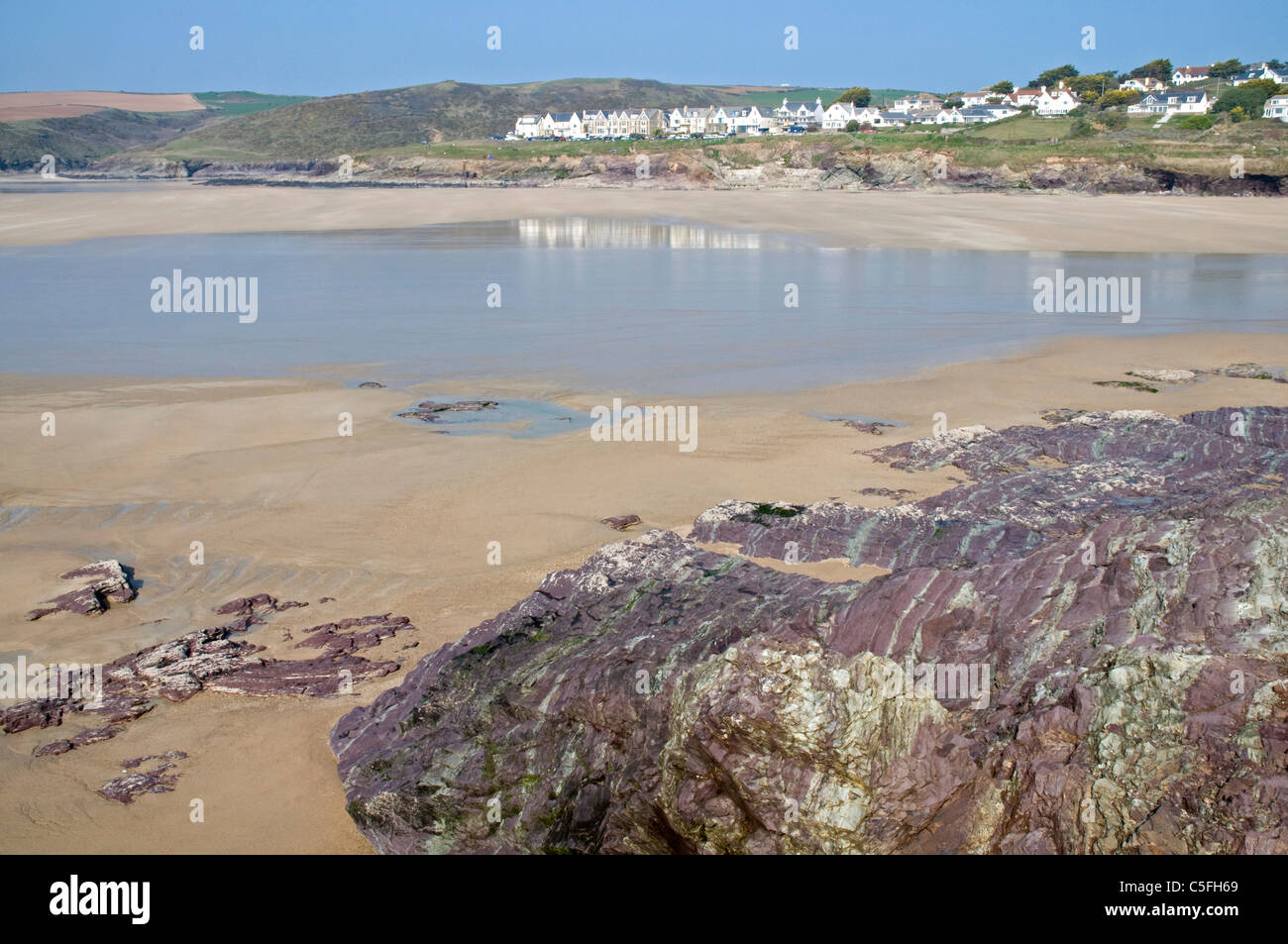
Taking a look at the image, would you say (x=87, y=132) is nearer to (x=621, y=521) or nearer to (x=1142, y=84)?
(x=1142, y=84)

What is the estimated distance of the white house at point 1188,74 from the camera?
13674 cm

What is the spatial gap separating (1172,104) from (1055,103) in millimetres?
11682

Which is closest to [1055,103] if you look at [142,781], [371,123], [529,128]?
[529,128]

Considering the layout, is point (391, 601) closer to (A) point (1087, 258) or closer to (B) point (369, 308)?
(B) point (369, 308)

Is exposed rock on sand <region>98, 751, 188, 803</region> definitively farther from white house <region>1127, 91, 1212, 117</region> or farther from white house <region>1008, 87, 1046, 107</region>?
white house <region>1008, 87, 1046, 107</region>

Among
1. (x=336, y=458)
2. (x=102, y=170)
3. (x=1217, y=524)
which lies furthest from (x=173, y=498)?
(x=102, y=170)

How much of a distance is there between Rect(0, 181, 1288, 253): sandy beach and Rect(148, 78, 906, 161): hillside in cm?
5270

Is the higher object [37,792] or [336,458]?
[336,458]

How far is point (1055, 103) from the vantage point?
11394cm

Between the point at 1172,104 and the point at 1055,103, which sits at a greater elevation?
the point at 1055,103

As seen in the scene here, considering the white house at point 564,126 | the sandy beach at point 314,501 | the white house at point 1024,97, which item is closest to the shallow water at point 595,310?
the sandy beach at point 314,501

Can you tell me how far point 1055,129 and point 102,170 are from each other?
326 ft

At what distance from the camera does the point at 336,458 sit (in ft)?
44.0

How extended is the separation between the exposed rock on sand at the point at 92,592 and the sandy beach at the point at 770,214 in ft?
108
